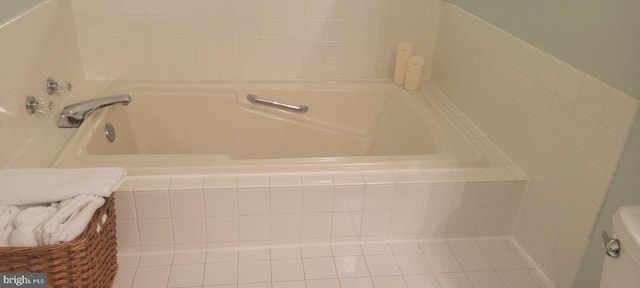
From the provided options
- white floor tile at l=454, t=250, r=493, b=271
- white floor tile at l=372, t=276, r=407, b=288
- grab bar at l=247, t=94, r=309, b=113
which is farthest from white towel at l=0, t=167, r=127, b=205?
white floor tile at l=454, t=250, r=493, b=271

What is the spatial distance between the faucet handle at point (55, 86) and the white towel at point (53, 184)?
1.98ft

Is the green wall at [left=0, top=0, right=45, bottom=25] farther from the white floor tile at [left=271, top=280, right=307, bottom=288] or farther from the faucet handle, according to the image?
the white floor tile at [left=271, top=280, right=307, bottom=288]

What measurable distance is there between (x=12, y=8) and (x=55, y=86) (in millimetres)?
324

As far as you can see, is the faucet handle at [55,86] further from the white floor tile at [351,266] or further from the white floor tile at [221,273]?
the white floor tile at [351,266]

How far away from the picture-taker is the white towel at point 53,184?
119cm

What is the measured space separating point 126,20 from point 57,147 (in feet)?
2.48

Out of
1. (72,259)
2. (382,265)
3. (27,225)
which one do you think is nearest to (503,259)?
(382,265)

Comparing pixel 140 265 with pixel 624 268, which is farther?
pixel 140 265

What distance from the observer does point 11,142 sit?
59.4 inches

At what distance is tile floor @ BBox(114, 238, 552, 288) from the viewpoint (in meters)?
1.43

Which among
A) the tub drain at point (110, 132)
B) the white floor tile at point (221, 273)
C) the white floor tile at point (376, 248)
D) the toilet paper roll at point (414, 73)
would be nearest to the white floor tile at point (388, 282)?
the white floor tile at point (376, 248)

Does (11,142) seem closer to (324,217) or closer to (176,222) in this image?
(176,222)

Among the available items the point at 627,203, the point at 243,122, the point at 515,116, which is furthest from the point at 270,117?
the point at 627,203

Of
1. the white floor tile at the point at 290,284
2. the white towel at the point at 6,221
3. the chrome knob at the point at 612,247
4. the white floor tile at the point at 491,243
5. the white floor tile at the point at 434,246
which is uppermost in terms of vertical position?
the chrome knob at the point at 612,247
